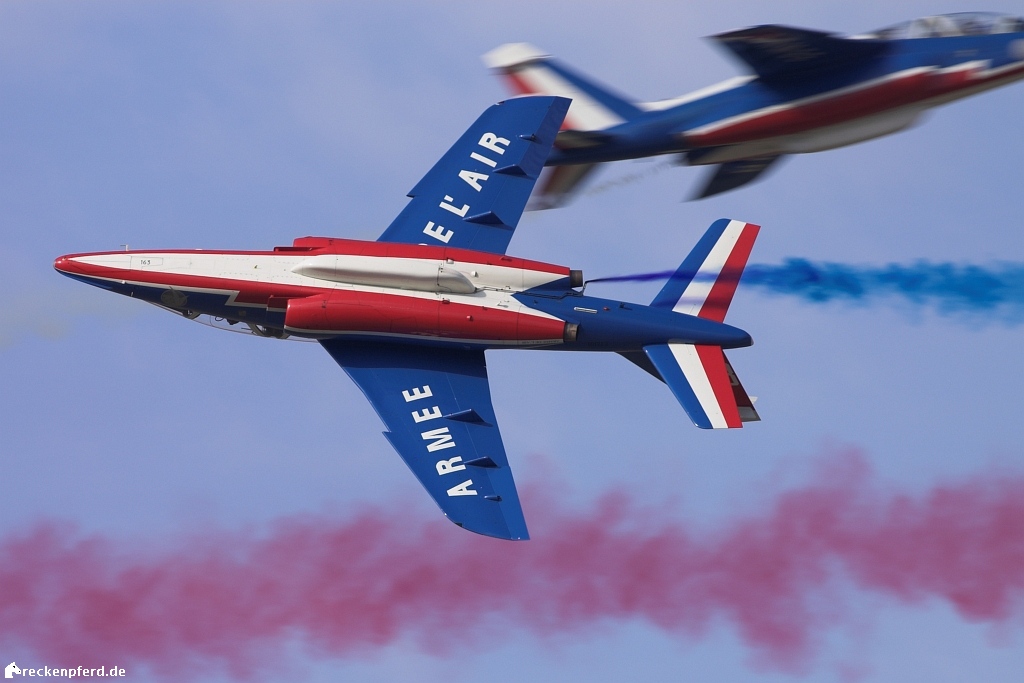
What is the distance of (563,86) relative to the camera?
45.6m

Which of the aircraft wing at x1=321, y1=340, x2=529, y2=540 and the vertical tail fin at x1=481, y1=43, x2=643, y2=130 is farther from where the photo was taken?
the vertical tail fin at x1=481, y1=43, x2=643, y2=130

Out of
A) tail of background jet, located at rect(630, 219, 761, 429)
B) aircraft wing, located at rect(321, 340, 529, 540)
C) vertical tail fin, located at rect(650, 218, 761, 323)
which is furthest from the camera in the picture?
vertical tail fin, located at rect(650, 218, 761, 323)

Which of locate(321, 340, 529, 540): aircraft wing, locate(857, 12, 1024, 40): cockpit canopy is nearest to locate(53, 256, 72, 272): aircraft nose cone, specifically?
locate(321, 340, 529, 540): aircraft wing

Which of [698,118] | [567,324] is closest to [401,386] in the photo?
[567,324]

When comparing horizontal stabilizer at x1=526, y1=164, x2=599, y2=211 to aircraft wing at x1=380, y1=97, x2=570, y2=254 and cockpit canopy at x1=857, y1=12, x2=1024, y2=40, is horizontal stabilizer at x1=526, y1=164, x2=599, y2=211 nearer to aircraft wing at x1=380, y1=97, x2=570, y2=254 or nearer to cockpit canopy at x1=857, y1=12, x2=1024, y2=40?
aircraft wing at x1=380, y1=97, x2=570, y2=254

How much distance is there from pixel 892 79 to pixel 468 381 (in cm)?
1418

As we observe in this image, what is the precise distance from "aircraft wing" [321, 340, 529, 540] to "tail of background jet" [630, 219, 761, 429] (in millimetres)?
4422

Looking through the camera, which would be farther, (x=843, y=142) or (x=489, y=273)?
(x=843, y=142)

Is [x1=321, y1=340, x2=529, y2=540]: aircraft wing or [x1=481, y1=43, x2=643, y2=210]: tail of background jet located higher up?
[x1=481, y1=43, x2=643, y2=210]: tail of background jet

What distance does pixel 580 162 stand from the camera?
45.4 meters

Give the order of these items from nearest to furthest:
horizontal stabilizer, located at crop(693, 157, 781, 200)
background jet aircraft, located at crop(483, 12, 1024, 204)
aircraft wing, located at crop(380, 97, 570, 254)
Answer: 1. aircraft wing, located at crop(380, 97, 570, 254)
2. background jet aircraft, located at crop(483, 12, 1024, 204)
3. horizontal stabilizer, located at crop(693, 157, 781, 200)

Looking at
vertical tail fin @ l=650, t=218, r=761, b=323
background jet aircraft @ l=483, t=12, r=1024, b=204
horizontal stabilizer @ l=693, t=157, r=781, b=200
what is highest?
background jet aircraft @ l=483, t=12, r=1024, b=204

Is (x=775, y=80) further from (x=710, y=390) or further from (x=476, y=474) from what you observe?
(x=476, y=474)

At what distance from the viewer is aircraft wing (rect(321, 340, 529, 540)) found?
38.6 metres
